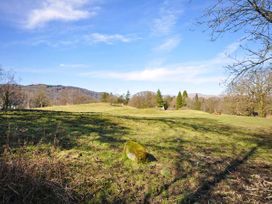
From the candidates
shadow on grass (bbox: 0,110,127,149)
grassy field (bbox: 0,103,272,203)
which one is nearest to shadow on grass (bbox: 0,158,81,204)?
grassy field (bbox: 0,103,272,203)

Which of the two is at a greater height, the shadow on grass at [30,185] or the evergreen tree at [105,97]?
the evergreen tree at [105,97]

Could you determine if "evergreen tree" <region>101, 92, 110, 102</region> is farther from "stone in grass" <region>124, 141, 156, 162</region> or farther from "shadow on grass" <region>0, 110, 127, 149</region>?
"stone in grass" <region>124, 141, 156, 162</region>

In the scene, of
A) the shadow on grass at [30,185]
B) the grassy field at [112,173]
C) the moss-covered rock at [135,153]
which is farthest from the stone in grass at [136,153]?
the shadow on grass at [30,185]

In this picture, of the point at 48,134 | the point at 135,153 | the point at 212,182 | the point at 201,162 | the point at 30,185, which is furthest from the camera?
the point at 48,134

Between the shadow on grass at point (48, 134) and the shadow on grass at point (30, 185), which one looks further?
the shadow on grass at point (48, 134)

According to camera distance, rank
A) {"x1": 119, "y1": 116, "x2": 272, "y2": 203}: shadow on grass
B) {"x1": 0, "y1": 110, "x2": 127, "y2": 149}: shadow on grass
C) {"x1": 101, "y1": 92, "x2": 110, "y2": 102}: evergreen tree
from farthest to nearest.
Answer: {"x1": 101, "y1": 92, "x2": 110, "y2": 102}: evergreen tree, {"x1": 0, "y1": 110, "x2": 127, "y2": 149}: shadow on grass, {"x1": 119, "y1": 116, "x2": 272, "y2": 203}: shadow on grass

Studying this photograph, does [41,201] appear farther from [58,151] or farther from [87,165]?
[58,151]

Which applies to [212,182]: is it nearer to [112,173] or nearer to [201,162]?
[201,162]

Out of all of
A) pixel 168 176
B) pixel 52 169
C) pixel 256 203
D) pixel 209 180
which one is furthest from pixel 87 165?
pixel 256 203

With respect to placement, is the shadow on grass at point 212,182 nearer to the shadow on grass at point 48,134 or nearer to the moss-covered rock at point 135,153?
the moss-covered rock at point 135,153

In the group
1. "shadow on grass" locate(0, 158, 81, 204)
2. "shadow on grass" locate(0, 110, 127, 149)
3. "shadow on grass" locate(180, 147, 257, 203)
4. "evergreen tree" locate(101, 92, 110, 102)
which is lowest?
"shadow on grass" locate(180, 147, 257, 203)

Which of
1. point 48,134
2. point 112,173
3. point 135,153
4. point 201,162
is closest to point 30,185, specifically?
point 112,173

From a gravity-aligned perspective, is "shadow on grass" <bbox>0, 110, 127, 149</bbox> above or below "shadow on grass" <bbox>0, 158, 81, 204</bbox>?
above

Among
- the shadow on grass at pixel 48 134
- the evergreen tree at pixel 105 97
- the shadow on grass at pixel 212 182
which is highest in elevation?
the evergreen tree at pixel 105 97
